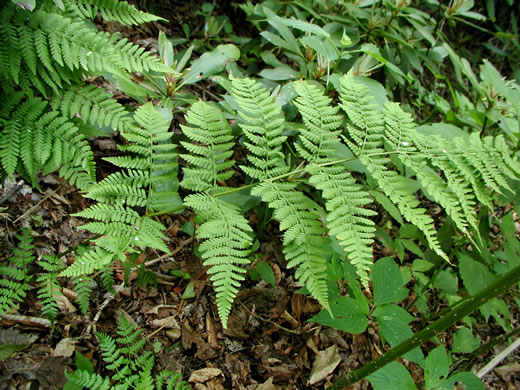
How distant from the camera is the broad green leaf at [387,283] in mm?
2221

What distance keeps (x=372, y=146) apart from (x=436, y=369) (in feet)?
4.40

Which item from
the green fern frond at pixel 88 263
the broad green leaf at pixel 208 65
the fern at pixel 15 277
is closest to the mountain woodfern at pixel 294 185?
the green fern frond at pixel 88 263

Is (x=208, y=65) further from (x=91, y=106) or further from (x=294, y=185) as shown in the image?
(x=294, y=185)

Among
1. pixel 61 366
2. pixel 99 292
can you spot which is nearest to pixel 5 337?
pixel 61 366

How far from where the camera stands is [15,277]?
1.83 m

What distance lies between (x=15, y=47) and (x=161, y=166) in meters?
0.86

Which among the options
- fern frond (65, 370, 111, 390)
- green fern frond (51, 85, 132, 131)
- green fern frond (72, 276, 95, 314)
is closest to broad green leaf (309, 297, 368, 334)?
fern frond (65, 370, 111, 390)

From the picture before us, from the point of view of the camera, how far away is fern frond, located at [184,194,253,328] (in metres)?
1.51

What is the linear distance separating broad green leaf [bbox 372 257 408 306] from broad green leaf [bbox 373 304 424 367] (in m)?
0.05

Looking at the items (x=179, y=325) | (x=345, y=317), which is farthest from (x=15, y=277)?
(x=345, y=317)

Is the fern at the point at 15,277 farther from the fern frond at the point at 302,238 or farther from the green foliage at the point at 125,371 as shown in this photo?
the fern frond at the point at 302,238

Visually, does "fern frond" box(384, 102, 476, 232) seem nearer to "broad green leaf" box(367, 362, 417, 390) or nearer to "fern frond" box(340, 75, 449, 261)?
"fern frond" box(340, 75, 449, 261)

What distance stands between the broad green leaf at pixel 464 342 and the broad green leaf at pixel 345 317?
98cm

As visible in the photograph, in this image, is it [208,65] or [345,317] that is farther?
[208,65]
